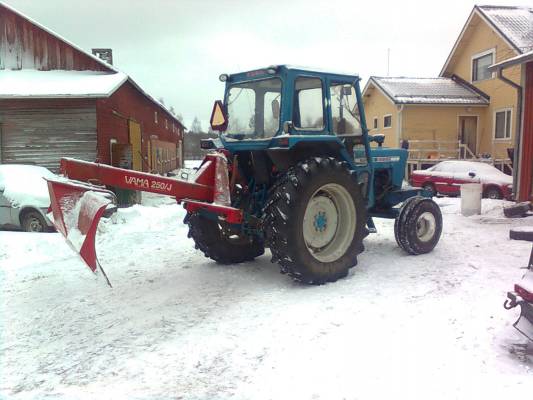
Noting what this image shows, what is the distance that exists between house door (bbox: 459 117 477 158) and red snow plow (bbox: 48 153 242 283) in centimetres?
1971

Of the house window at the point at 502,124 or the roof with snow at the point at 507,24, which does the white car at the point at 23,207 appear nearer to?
the roof with snow at the point at 507,24

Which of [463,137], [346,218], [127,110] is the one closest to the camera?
[346,218]

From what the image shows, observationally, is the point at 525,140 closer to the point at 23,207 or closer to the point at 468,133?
the point at 23,207

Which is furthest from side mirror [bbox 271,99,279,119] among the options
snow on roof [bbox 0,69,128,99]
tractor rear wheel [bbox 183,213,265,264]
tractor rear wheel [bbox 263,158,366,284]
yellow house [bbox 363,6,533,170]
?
yellow house [bbox 363,6,533,170]

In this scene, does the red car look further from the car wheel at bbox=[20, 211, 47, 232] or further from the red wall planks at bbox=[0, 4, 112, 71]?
the red wall planks at bbox=[0, 4, 112, 71]

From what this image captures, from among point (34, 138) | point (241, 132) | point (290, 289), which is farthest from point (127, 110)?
point (290, 289)

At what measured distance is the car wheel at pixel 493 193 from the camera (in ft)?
45.1

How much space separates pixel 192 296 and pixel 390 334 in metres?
2.13

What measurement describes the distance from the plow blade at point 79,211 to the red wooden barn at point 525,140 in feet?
28.4

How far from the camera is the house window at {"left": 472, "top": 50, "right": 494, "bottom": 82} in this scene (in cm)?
2102

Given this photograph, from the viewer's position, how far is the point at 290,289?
16.6 ft

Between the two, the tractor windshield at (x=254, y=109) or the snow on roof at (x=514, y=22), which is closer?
the tractor windshield at (x=254, y=109)

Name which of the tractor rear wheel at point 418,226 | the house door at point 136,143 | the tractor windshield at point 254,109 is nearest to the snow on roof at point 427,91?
the house door at point 136,143

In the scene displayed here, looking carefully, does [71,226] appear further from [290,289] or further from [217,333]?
[290,289]
